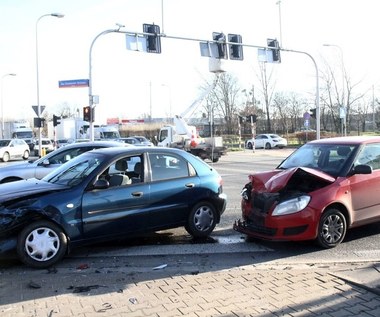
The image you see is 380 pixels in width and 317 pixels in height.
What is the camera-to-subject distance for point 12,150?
3528 cm

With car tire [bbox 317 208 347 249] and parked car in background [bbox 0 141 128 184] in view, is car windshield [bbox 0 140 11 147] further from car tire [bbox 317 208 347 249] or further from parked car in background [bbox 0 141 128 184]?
car tire [bbox 317 208 347 249]

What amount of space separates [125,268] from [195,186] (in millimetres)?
1918

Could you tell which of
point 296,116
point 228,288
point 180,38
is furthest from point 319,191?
point 296,116

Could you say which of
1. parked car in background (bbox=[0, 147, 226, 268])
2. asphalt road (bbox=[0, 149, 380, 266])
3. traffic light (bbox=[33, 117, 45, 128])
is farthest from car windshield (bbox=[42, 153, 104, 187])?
traffic light (bbox=[33, 117, 45, 128])

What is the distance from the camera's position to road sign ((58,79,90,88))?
92.0ft

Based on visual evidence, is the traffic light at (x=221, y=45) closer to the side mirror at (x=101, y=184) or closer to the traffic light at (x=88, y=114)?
the traffic light at (x=88, y=114)

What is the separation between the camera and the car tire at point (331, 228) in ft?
21.3

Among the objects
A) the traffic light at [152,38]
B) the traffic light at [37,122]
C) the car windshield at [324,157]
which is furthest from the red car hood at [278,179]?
the traffic light at [37,122]

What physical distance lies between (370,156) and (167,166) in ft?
10.4

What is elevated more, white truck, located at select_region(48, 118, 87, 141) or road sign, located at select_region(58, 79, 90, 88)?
road sign, located at select_region(58, 79, 90, 88)

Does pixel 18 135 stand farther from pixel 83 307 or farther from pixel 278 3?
pixel 83 307

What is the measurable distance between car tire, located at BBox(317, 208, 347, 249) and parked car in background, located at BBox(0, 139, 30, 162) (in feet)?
104

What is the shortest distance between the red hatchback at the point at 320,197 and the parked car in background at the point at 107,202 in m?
0.76

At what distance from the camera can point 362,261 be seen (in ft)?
19.5
